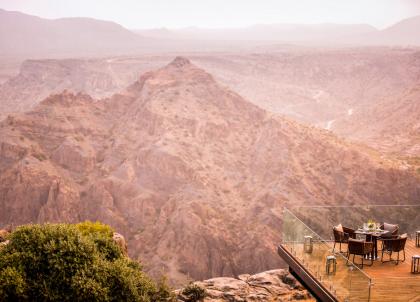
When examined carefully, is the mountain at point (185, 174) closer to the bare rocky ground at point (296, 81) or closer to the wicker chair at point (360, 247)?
the bare rocky ground at point (296, 81)

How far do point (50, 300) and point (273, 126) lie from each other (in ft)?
159

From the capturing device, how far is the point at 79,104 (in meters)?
69.0

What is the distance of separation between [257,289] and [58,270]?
1040cm

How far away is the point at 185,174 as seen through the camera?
56.8 metres

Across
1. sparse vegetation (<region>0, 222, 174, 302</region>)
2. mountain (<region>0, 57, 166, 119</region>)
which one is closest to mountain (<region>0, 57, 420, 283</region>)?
sparse vegetation (<region>0, 222, 174, 302</region>)

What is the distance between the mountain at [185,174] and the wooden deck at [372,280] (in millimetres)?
29652

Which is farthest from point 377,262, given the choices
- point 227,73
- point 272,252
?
point 227,73

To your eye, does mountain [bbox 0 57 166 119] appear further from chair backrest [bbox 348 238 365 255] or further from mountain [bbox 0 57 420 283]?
chair backrest [bbox 348 238 365 255]

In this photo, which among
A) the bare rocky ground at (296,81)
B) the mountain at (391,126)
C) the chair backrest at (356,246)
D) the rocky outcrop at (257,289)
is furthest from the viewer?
the bare rocky ground at (296,81)

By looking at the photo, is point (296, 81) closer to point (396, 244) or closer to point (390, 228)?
point (390, 228)

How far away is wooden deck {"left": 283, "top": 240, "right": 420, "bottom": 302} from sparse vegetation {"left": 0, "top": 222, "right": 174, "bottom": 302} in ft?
20.6

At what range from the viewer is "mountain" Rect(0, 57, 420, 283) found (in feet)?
162

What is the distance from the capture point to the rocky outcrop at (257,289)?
21828mm

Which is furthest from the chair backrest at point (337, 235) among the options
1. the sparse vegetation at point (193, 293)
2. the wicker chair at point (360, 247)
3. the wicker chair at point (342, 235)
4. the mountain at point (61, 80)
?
the mountain at point (61, 80)
